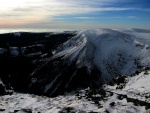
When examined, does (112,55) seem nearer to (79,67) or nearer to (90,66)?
(90,66)

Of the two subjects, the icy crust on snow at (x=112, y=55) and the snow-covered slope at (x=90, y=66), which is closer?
the snow-covered slope at (x=90, y=66)

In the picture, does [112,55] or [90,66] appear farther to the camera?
[112,55]

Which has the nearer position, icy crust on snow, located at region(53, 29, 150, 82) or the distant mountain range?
the distant mountain range

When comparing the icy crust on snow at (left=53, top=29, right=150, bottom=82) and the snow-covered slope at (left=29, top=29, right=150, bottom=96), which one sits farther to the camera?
the icy crust on snow at (left=53, top=29, right=150, bottom=82)

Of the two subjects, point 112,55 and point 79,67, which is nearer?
point 79,67

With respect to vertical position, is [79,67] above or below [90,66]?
below

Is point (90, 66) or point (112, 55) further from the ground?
point (112, 55)

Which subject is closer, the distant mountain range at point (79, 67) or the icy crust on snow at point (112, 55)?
the distant mountain range at point (79, 67)

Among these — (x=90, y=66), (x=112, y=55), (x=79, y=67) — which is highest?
(x=112, y=55)

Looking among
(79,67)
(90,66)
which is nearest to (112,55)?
(90,66)

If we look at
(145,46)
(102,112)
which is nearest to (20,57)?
(145,46)

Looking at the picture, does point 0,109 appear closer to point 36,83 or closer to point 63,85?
point 63,85
